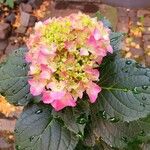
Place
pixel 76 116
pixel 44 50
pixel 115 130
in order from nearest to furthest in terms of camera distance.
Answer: pixel 44 50 < pixel 76 116 < pixel 115 130

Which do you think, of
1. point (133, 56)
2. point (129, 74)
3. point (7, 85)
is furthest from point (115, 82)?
point (133, 56)

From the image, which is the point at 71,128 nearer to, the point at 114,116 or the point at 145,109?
the point at 114,116

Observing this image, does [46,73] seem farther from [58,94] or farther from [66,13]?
[66,13]

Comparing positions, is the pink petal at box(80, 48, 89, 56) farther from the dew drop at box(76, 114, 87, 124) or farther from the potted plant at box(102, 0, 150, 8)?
the potted plant at box(102, 0, 150, 8)

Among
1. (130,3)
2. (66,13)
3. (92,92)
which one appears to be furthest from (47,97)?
(130,3)

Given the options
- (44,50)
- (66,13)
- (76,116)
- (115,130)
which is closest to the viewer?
(44,50)

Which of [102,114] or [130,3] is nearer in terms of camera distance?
[102,114]

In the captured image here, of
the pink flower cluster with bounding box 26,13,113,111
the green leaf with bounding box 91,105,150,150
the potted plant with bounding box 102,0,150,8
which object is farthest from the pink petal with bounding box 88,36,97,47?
the potted plant with bounding box 102,0,150,8
